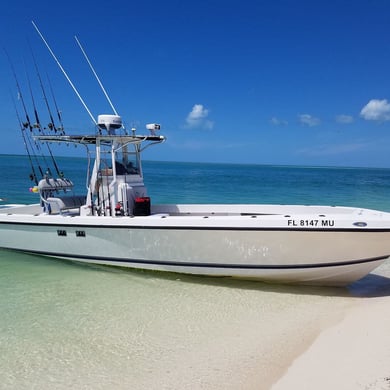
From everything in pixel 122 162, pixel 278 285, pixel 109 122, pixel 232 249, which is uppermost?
pixel 109 122

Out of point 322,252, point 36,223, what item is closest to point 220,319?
point 322,252

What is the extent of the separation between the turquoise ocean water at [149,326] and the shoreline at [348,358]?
23 cm

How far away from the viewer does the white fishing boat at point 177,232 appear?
21.7 feet

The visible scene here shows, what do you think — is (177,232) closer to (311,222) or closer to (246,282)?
(246,282)

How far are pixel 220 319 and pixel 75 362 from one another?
219cm

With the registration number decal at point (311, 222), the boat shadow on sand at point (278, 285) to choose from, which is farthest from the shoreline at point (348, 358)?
the registration number decal at point (311, 222)

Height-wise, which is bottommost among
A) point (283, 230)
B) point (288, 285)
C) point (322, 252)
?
point (288, 285)

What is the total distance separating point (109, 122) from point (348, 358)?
6507 mm

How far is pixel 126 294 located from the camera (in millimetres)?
7070

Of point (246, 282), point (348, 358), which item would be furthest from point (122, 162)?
point (348, 358)

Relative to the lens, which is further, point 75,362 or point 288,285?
point 288,285

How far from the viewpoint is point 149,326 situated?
5664 millimetres

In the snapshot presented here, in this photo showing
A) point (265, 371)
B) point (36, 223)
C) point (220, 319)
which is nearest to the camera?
point (265, 371)

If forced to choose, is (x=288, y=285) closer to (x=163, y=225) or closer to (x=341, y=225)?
(x=341, y=225)
